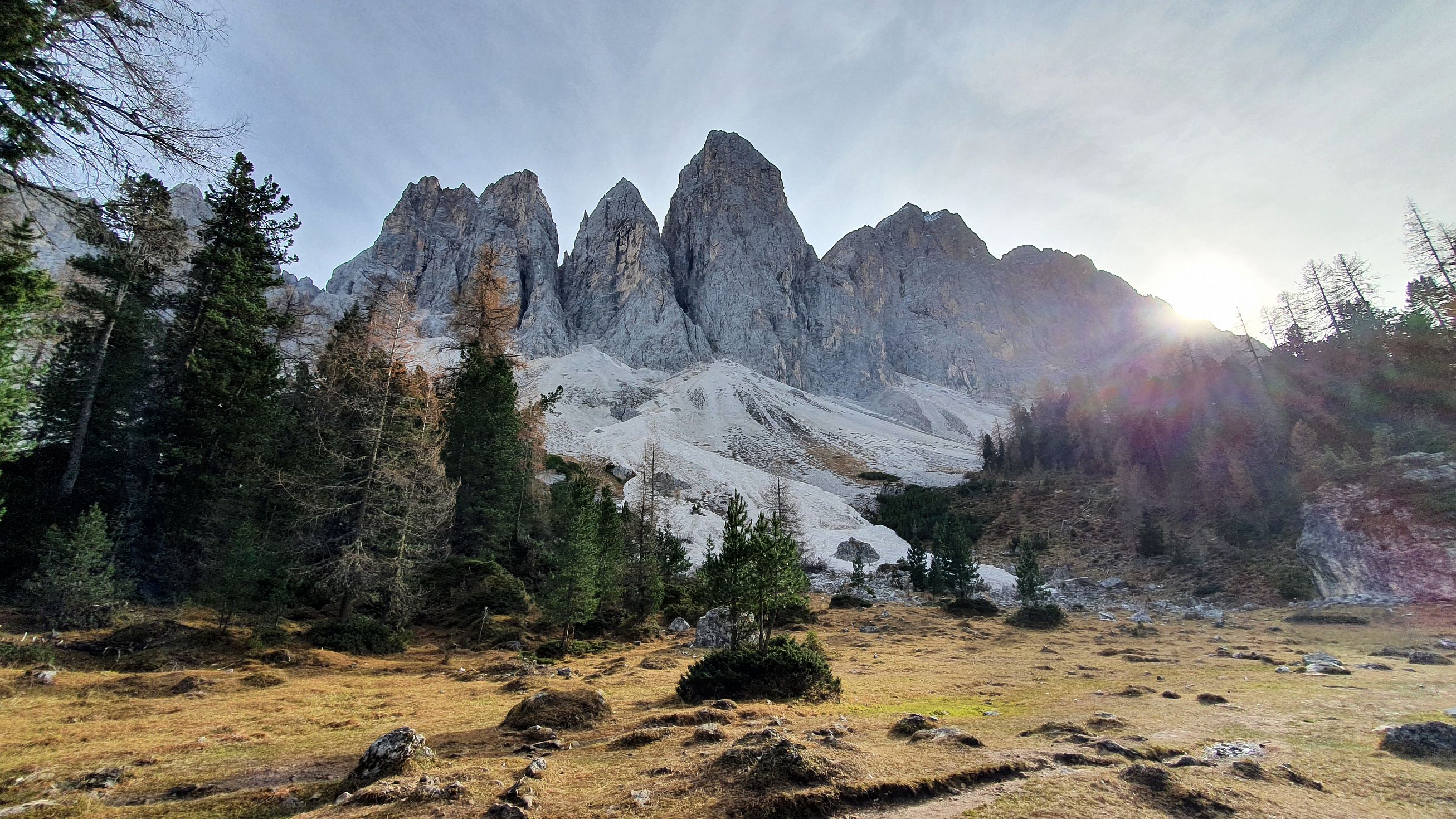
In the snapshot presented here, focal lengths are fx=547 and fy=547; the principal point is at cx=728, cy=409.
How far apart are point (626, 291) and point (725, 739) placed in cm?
17754

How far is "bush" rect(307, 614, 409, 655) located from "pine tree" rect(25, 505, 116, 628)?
5.46m

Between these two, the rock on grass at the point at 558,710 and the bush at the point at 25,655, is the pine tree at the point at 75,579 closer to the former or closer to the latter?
the bush at the point at 25,655

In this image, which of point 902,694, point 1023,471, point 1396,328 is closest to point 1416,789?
point 902,694

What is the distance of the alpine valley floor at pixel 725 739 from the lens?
5520mm

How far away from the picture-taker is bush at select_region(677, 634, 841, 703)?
529 inches

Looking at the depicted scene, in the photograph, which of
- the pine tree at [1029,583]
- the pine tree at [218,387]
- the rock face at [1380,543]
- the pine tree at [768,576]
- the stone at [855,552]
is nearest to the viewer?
the pine tree at [768,576]

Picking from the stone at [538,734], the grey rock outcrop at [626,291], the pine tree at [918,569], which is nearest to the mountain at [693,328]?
the grey rock outcrop at [626,291]

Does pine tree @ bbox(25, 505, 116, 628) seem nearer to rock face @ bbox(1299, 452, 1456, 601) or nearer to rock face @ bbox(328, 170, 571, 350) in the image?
rock face @ bbox(1299, 452, 1456, 601)

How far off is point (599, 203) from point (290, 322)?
582 ft

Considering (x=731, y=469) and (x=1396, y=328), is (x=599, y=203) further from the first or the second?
(x=1396, y=328)

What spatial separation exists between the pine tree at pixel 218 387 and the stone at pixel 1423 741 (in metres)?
31.3

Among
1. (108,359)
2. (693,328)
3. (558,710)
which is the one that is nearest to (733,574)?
(558,710)

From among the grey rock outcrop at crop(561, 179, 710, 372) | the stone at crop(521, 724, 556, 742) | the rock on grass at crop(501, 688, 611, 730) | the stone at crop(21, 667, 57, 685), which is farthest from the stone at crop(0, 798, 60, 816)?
the grey rock outcrop at crop(561, 179, 710, 372)

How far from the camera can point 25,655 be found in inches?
499
